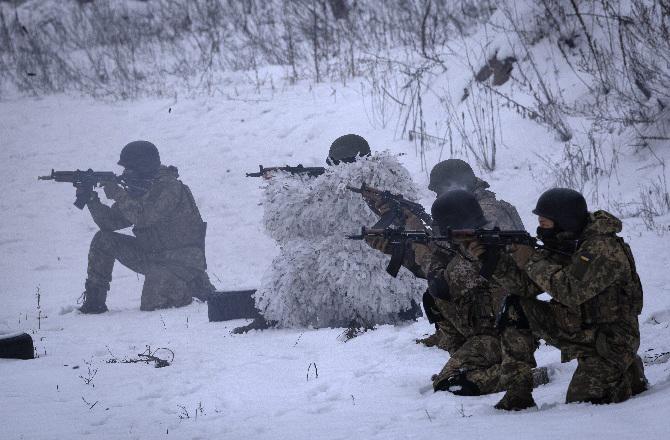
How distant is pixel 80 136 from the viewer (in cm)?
1068

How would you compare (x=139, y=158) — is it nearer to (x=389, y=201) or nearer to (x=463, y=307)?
(x=389, y=201)

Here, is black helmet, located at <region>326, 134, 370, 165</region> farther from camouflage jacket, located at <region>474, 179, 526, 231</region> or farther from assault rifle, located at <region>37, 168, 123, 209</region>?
assault rifle, located at <region>37, 168, 123, 209</region>

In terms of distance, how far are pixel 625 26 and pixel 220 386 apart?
5387mm

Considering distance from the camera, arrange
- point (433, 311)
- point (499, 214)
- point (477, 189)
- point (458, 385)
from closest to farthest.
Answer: point (458, 385) → point (433, 311) → point (499, 214) → point (477, 189)

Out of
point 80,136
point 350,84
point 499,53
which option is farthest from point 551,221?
point 80,136

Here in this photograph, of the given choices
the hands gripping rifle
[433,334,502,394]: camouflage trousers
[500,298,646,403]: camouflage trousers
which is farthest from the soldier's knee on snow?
[500,298,646,403]: camouflage trousers

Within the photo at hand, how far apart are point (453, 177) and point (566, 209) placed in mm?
2129

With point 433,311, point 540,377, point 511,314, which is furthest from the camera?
point 433,311

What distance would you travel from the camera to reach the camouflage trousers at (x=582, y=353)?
9.00ft

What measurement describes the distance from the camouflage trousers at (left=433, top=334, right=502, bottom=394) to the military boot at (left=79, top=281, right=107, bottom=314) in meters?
4.39

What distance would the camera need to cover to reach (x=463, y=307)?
3.47m

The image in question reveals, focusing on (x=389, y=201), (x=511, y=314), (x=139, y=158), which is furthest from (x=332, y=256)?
(x=139, y=158)

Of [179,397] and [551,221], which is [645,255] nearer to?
[551,221]

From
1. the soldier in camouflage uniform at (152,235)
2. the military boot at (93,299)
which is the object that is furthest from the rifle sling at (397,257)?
the military boot at (93,299)
